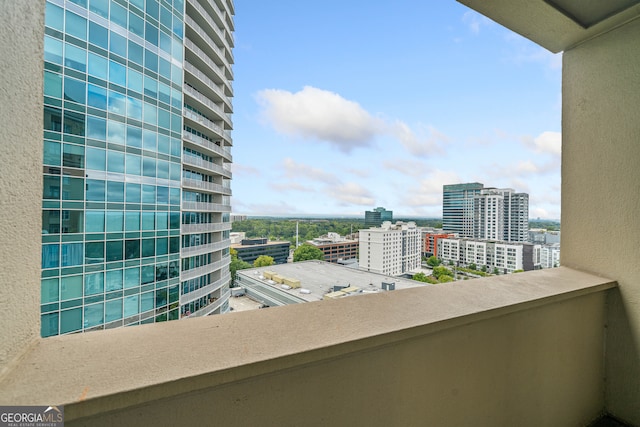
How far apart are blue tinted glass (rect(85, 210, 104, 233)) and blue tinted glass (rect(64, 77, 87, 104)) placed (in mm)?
542

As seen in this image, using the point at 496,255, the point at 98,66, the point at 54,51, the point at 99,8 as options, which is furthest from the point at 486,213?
the point at 99,8

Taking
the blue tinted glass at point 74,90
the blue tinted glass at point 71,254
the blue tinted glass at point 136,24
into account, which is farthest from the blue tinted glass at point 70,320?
the blue tinted glass at point 136,24

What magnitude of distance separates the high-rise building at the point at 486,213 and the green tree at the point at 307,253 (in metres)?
0.81

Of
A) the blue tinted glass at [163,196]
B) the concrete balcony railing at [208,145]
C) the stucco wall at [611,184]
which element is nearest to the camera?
the stucco wall at [611,184]

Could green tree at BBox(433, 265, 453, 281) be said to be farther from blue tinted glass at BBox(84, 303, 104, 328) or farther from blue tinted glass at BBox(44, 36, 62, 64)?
blue tinted glass at BBox(44, 36, 62, 64)

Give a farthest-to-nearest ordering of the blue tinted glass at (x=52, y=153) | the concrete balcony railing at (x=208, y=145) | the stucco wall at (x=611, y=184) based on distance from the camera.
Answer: the concrete balcony railing at (x=208, y=145) → the stucco wall at (x=611, y=184) → the blue tinted glass at (x=52, y=153)

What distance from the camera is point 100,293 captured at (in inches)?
52.1

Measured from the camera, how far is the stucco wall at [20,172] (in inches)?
16.1

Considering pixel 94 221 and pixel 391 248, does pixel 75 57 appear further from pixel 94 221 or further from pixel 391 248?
pixel 391 248

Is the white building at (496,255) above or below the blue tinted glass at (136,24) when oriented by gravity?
below

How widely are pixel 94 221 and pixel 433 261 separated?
1820 millimetres

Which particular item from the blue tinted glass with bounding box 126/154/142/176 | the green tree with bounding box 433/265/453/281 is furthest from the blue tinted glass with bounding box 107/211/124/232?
the green tree with bounding box 433/265/453/281

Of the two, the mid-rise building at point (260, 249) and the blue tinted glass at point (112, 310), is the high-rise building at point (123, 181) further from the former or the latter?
the mid-rise building at point (260, 249)

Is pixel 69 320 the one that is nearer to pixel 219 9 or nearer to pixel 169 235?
pixel 169 235
